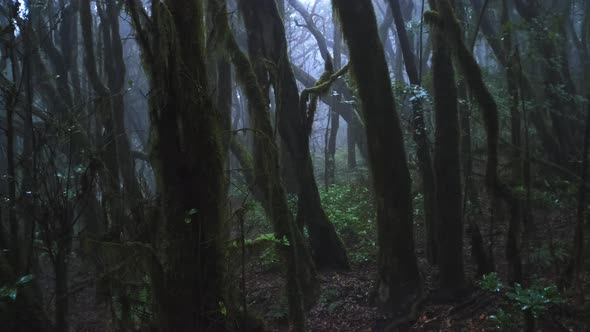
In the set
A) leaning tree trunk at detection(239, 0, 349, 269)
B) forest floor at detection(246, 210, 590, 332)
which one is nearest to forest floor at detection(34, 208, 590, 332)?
forest floor at detection(246, 210, 590, 332)

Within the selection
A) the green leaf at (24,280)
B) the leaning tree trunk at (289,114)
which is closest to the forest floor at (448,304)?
the leaning tree trunk at (289,114)

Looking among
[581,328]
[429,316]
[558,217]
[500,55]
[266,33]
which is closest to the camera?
[581,328]

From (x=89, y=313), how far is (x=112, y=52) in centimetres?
670

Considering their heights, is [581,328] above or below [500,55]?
below

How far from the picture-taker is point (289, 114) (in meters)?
9.90

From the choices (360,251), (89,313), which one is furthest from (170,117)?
(89,313)

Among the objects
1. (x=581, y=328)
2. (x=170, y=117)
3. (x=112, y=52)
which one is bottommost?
(x=581, y=328)

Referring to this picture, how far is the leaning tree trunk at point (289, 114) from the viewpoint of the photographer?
977 centimetres

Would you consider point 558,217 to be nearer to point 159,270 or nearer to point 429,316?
point 429,316

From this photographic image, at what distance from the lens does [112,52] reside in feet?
43.3

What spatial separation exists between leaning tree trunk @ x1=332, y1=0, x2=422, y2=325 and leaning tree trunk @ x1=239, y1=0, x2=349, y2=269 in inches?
87.4

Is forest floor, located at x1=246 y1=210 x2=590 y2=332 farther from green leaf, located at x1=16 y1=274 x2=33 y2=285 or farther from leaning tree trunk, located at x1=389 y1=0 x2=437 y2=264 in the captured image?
green leaf, located at x1=16 y1=274 x2=33 y2=285

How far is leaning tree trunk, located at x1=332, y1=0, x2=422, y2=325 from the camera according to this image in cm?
752

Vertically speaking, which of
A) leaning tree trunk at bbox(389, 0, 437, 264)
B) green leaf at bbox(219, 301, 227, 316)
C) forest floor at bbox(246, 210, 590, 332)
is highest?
leaning tree trunk at bbox(389, 0, 437, 264)
